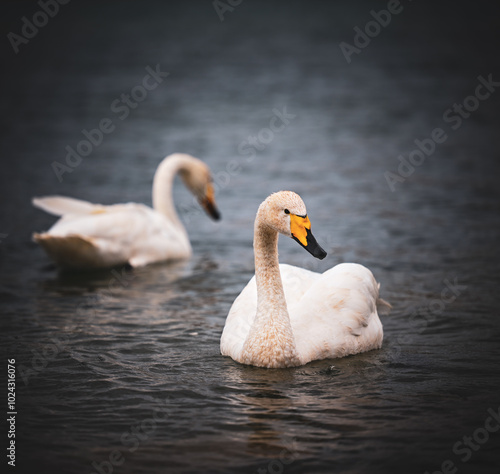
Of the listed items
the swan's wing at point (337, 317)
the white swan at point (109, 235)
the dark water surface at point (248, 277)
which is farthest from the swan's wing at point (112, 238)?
the swan's wing at point (337, 317)

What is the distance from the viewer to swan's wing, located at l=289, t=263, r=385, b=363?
24.6 feet

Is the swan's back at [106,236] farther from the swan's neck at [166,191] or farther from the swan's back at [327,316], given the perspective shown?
the swan's back at [327,316]

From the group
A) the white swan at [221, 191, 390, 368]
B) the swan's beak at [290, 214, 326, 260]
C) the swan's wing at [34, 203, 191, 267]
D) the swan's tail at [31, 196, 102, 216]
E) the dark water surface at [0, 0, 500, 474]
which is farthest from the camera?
the swan's tail at [31, 196, 102, 216]

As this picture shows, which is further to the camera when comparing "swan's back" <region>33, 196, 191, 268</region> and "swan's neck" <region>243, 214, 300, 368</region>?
"swan's back" <region>33, 196, 191, 268</region>

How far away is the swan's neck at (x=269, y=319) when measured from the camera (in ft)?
23.7

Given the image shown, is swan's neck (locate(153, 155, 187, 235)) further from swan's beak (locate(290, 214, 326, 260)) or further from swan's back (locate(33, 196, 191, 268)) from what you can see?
swan's beak (locate(290, 214, 326, 260))

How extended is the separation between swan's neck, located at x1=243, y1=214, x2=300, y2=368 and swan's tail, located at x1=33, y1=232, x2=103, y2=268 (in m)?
4.15

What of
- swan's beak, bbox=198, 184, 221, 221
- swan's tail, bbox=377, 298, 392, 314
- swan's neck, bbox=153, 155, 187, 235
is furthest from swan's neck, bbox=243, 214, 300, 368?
swan's beak, bbox=198, 184, 221, 221

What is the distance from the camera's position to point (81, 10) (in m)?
63.3

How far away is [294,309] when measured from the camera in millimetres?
7809

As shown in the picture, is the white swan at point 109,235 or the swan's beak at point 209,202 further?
the swan's beak at point 209,202

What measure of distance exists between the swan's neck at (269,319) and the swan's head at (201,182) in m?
6.15

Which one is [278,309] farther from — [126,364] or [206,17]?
[206,17]

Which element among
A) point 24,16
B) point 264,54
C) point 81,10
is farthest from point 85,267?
point 81,10
